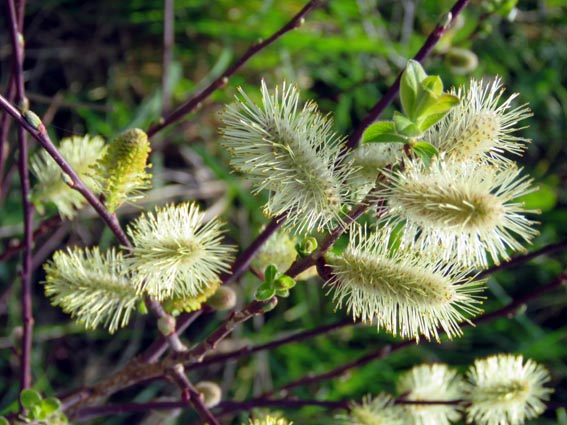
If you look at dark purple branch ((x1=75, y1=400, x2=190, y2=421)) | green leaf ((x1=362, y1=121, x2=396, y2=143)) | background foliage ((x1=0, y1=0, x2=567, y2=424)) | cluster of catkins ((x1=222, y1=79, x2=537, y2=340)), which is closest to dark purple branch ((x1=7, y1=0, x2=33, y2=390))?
dark purple branch ((x1=75, y1=400, x2=190, y2=421))

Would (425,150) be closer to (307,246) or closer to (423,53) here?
(307,246)

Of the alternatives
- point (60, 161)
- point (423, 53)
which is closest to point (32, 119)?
point (60, 161)

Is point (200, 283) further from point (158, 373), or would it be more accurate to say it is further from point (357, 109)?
point (357, 109)

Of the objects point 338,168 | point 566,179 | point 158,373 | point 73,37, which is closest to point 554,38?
point 566,179

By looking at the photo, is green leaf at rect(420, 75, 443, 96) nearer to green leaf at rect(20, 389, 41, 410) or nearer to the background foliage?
green leaf at rect(20, 389, 41, 410)

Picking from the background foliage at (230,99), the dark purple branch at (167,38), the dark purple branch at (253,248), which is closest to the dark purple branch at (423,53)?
the dark purple branch at (253,248)
